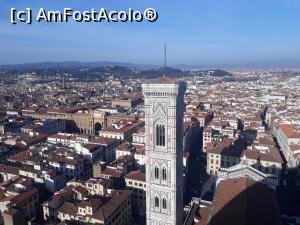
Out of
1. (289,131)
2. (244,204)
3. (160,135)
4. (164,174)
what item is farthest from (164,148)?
(289,131)

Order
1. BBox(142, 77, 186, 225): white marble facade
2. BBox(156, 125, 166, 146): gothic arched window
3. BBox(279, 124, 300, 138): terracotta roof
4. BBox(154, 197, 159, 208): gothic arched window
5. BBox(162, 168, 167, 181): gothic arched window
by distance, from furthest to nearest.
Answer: BBox(279, 124, 300, 138): terracotta roof < BBox(154, 197, 159, 208): gothic arched window < BBox(162, 168, 167, 181): gothic arched window < BBox(156, 125, 166, 146): gothic arched window < BBox(142, 77, 186, 225): white marble facade

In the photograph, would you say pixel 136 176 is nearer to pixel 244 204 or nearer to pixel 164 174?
pixel 164 174

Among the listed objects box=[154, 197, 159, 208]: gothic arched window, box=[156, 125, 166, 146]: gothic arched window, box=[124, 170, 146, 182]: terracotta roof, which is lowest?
box=[124, 170, 146, 182]: terracotta roof

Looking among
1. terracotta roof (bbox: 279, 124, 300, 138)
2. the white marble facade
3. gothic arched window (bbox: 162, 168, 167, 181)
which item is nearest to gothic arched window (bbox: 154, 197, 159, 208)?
the white marble facade

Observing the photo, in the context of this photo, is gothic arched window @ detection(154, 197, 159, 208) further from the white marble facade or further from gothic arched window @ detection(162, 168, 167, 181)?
gothic arched window @ detection(162, 168, 167, 181)

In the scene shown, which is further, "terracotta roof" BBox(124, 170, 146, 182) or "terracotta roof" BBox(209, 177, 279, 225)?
"terracotta roof" BBox(124, 170, 146, 182)

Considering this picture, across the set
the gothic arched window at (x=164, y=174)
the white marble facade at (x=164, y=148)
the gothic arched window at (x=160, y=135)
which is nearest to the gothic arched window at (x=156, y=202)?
the white marble facade at (x=164, y=148)

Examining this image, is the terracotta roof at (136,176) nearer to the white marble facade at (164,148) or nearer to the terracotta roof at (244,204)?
the terracotta roof at (244,204)
